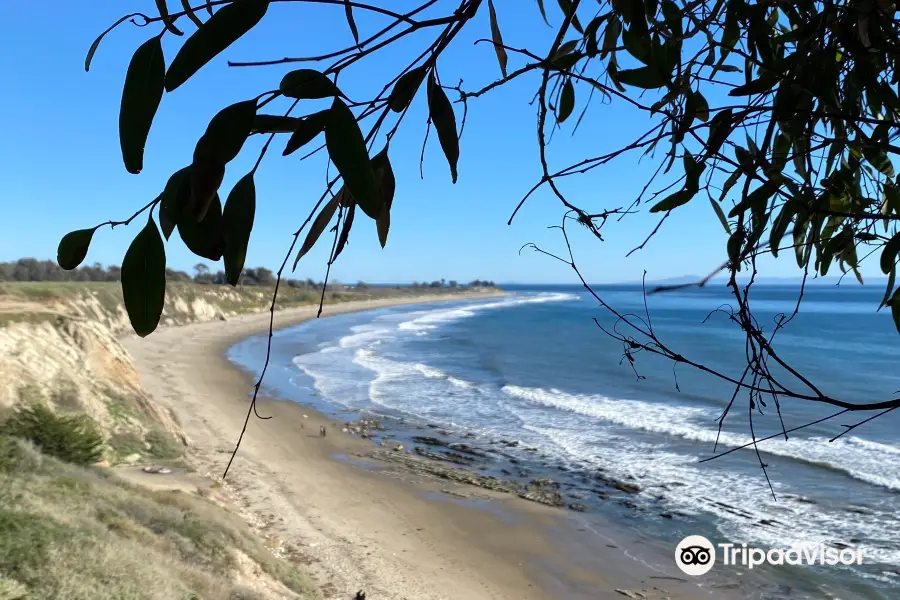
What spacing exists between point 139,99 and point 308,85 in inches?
7.9

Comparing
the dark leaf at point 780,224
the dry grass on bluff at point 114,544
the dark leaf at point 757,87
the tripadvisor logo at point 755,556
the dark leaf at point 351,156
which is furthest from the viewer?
the tripadvisor logo at point 755,556

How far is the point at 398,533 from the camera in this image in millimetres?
8828

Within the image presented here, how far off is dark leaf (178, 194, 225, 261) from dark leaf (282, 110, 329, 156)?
5.5 inches

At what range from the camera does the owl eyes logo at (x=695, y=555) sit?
7.98m

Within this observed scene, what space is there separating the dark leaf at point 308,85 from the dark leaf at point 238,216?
12cm

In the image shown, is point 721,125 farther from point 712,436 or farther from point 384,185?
point 712,436

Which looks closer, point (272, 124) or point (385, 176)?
point (272, 124)

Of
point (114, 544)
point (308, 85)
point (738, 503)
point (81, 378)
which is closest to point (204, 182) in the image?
point (308, 85)

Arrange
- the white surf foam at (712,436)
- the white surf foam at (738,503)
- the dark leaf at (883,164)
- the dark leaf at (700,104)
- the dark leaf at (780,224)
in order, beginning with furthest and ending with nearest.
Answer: the white surf foam at (712,436) < the white surf foam at (738,503) < the dark leaf at (883,164) < the dark leaf at (700,104) < the dark leaf at (780,224)

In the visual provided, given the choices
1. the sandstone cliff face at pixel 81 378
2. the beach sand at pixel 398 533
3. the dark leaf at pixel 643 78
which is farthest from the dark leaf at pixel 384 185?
the sandstone cliff face at pixel 81 378

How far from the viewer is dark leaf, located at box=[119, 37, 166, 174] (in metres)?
0.73

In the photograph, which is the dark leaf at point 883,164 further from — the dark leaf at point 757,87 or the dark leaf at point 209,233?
Result: the dark leaf at point 209,233

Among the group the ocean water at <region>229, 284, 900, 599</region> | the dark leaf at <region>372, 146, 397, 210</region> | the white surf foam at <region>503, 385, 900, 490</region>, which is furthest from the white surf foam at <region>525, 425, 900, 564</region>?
the dark leaf at <region>372, 146, 397, 210</region>

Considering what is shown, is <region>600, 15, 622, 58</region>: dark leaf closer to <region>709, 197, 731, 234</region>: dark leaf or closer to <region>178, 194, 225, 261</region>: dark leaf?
<region>709, 197, 731, 234</region>: dark leaf
